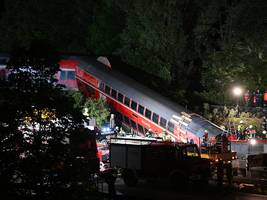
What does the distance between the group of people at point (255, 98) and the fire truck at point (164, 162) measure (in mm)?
16031

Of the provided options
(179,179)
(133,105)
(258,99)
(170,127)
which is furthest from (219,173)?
(258,99)

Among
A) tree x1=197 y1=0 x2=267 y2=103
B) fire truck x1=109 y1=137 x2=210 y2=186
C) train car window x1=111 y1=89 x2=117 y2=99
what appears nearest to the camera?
fire truck x1=109 y1=137 x2=210 y2=186

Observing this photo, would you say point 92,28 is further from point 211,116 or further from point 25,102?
point 25,102

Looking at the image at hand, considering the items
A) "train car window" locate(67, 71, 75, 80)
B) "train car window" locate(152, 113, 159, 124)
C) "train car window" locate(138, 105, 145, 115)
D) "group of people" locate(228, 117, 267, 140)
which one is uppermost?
"train car window" locate(67, 71, 75, 80)

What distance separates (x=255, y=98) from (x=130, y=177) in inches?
712

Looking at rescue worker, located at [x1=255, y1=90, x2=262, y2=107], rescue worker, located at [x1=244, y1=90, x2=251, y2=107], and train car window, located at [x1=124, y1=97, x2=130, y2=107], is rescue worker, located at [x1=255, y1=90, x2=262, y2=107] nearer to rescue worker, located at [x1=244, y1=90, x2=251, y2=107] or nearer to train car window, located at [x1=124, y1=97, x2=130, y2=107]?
rescue worker, located at [x1=244, y1=90, x2=251, y2=107]

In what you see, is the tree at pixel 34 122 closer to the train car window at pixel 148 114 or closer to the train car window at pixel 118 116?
the train car window at pixel 148 114

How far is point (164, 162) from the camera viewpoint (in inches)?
805

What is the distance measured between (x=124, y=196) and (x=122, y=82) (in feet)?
53.1

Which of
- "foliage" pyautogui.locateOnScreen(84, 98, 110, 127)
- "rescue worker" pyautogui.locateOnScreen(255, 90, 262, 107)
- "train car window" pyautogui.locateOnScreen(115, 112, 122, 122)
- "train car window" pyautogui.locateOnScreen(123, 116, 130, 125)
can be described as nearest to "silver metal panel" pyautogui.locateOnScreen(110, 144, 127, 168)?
"foliage" pyautogui.locateOnScreen(84, 98, 110, 127)

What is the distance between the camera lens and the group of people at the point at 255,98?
117ft

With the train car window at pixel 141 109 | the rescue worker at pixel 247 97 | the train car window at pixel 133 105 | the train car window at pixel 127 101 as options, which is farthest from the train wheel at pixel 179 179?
the rescue worker at pixel 247 97

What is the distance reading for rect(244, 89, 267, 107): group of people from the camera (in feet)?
117

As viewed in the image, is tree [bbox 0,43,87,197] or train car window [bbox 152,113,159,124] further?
train car window [bbox 152,113,159,124]
